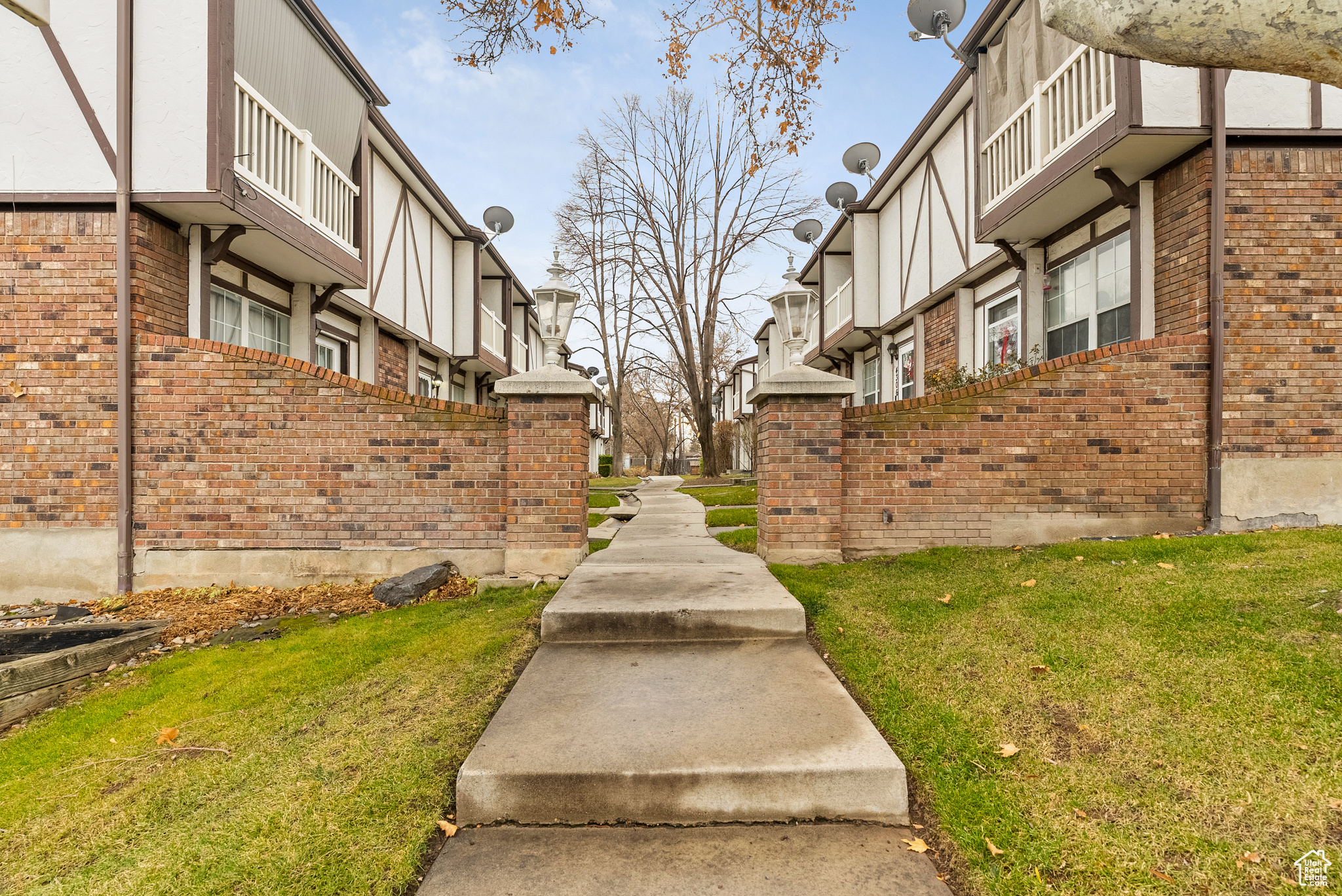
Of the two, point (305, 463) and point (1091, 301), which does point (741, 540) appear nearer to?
point (305, 463)

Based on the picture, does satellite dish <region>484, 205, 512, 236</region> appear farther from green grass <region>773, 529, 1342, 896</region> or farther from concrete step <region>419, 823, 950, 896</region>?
concrete step <region>419, 823, 950, 896</region>

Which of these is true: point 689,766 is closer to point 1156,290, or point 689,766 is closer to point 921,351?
point 1156,290

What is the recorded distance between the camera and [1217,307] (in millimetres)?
5340

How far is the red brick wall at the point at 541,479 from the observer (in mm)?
4906

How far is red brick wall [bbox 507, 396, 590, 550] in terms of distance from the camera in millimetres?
4906

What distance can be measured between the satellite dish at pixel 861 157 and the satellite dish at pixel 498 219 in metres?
7.85

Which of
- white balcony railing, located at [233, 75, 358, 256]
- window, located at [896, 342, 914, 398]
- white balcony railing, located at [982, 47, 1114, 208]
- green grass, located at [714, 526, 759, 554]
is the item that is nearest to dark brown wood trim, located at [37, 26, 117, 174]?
white balcony railing, located at [233, 75, 358, 256]

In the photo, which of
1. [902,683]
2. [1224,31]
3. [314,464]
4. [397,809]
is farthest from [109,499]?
[1224,31]

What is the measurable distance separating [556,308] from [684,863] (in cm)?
450

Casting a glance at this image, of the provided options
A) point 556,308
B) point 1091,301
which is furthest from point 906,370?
point 556,308

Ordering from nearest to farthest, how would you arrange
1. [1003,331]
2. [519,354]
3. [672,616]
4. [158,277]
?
[672,616] < [158,277] < [1003,331] < [519,354]

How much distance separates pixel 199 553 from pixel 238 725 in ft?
10.6

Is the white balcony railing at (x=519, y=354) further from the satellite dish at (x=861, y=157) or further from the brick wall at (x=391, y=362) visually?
the satellite dish at (x=861, y=157)

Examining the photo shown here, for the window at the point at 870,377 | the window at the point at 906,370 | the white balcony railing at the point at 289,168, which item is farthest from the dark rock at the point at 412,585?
the window at the point at 870,377
